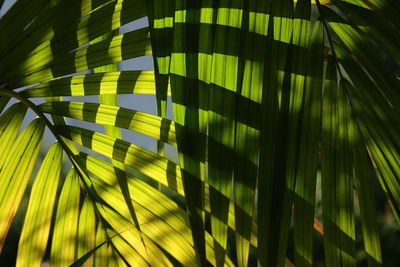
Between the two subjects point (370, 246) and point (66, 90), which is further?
point (66, 90)

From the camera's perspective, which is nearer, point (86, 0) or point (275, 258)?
point (275, 258)

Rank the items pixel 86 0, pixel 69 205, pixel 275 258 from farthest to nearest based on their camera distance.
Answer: pixel 69 205 → pixel 86 0 → pixel 275 258

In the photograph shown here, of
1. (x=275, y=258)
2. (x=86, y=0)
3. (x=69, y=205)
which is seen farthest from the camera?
(x=69, y=205)

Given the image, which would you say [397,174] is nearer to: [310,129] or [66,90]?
[310,129]

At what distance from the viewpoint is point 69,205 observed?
1.93 feet

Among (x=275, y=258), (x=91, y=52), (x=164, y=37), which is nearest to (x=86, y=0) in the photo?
(x=91, y=52)

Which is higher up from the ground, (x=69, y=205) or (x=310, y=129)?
(x=310, y=129)

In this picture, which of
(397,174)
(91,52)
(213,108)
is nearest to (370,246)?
(397,174)

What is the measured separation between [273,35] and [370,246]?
177 mm

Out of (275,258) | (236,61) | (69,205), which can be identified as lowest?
(69,205)

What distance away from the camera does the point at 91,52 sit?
0.50 m

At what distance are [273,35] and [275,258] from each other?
0.47 feet

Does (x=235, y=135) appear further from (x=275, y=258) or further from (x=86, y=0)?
(x=86, y=0)

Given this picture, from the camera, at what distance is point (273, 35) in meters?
0.33
